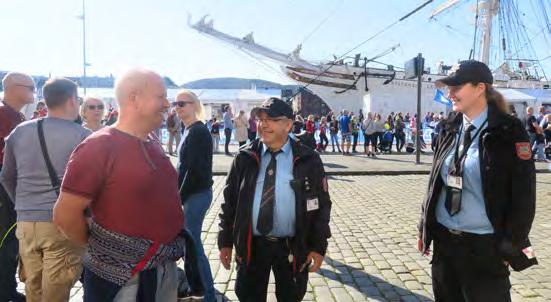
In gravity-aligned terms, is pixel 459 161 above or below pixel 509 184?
above

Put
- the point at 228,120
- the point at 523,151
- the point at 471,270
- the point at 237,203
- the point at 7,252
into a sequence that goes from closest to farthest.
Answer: the point at 523,151
the point at 471,270
the point at 237,203
the point at 7,252
the point at 228,120

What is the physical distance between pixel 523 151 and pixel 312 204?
119 centimetres

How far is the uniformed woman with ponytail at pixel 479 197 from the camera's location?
2.02 metres

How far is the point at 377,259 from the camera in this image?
4516 mm

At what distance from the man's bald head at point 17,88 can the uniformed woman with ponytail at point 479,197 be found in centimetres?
335

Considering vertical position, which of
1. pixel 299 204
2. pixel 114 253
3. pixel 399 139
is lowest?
pixel 114 253

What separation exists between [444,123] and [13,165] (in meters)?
2.90

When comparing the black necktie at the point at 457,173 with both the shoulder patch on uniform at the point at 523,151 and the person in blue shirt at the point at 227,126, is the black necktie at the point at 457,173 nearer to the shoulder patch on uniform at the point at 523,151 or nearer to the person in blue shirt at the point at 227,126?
the shoulder patch on uniform at the point at 523,151

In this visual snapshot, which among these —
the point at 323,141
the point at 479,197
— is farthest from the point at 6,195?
the point at 323,141

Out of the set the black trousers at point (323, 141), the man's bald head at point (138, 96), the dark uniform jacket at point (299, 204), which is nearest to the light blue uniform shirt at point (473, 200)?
the dark uniform jacket at point (299, 204)

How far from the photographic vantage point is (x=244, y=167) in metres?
2.51

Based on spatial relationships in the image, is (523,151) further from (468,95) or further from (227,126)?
(227,126)

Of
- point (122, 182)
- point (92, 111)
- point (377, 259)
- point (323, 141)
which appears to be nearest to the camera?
point (122, 182)

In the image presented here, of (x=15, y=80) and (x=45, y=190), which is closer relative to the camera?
(x=45, y=190)
